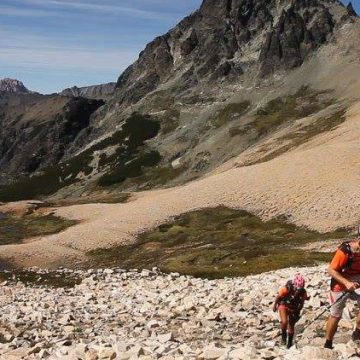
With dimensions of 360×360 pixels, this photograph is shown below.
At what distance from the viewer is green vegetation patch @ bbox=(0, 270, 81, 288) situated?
42281mm

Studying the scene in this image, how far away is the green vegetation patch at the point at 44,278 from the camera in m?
42.3

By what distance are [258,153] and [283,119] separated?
49.7m

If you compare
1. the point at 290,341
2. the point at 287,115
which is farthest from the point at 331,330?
the point at 287,115

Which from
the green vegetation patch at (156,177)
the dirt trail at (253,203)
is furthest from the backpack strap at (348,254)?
the green vegetation patch at (156,177)

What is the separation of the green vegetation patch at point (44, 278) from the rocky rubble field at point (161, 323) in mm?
5328

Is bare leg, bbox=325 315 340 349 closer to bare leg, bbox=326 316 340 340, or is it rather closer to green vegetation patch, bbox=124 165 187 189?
bare leg, bbox=326 316 340 340

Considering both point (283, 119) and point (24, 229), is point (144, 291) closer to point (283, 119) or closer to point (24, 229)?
point (24, 229)

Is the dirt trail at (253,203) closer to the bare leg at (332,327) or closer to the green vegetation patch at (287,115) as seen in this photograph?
the bare leg at (332,327)

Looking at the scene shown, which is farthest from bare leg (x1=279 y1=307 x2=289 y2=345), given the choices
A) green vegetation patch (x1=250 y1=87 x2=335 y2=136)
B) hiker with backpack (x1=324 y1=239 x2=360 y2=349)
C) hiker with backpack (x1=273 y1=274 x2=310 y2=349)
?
green vegetation patch (x1=250 y1=87 x2=335 y2=136)

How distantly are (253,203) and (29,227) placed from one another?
41.2 m

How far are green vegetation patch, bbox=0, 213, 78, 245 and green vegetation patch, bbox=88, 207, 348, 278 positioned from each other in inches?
896

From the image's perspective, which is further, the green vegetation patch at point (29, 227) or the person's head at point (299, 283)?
the green vegetation patch at point (29, 227)

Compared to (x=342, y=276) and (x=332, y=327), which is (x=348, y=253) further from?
(x=332, y=327)

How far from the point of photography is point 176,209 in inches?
3157
